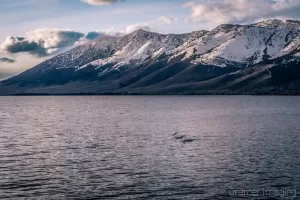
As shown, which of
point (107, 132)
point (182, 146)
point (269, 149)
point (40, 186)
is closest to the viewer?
point (40, 186)

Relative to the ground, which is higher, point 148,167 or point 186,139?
point 186,139

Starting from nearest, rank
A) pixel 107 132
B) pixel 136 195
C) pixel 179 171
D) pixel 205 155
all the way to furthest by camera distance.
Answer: pixel 136 195 < pixel 179 171 < pixel 205 155 < pixel 107 132

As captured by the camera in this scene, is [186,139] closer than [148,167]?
No

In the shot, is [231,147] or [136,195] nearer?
[136,195]

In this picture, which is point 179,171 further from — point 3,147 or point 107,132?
point 107,132

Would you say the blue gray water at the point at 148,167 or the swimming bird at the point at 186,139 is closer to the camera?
the blue gray water at the point at 148,167

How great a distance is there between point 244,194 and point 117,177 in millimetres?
15421

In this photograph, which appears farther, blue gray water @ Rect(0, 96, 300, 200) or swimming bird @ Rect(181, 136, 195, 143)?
swimming bird @ Rect(181, 136, 195, 143)

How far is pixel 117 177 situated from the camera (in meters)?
48.8

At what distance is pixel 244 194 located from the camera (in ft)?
137

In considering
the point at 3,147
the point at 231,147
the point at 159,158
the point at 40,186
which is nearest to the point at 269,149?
the point at 231,147

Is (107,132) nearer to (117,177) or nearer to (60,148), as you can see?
(60,148)

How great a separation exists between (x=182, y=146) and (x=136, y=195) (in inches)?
1273

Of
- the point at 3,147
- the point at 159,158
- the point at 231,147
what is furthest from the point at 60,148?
the point at 231,147
